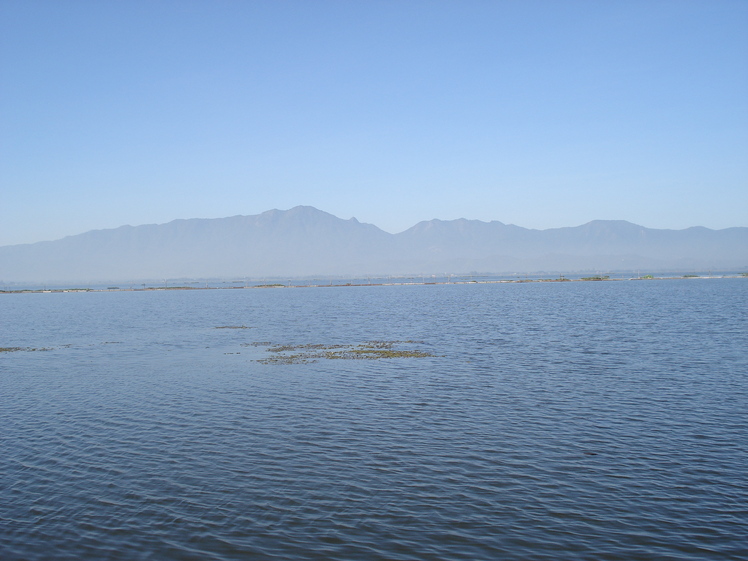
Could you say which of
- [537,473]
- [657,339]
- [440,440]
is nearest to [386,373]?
[440,440]

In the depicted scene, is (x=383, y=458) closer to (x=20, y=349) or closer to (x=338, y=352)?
(x=338, y=352)

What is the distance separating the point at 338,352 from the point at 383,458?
27.5 meters

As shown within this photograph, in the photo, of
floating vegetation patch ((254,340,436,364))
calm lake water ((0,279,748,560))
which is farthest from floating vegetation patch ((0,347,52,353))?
floating vegetation patch ((254,340,436,364))

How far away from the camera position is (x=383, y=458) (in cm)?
2109

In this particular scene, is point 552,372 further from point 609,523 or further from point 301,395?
point 609,523

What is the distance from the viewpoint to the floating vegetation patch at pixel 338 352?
147 ft

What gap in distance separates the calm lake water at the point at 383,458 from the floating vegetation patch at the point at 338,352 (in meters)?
1.71

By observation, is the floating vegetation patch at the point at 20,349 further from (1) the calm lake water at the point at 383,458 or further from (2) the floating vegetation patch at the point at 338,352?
(2) the floating vegetation patch at the point at 338,352

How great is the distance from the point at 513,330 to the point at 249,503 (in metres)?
50.6

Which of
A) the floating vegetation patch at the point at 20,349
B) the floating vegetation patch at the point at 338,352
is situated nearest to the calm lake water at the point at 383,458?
the floating vegetation patch at the point at 338,352

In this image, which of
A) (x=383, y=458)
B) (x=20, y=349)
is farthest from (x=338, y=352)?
(x=20, y=349)

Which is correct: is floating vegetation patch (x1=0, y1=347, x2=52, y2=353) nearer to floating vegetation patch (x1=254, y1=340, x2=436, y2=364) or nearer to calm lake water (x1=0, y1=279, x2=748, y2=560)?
calm lake water (x1=0, y1=279, x2=748, y2=560)

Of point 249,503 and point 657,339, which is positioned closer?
point 249,503

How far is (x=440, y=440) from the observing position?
75.6 ft
